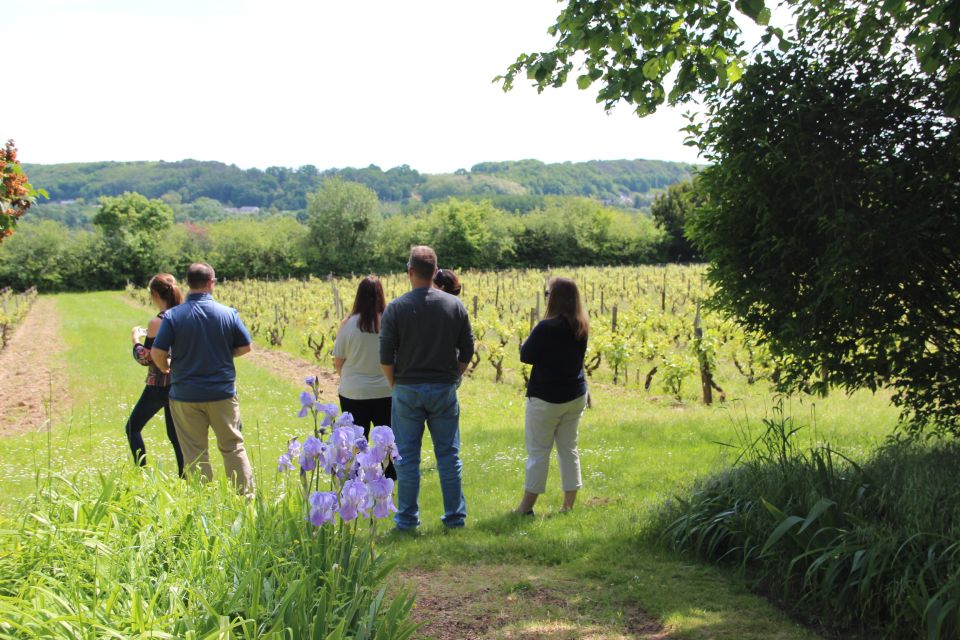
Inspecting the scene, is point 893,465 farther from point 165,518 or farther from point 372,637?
point 165,518

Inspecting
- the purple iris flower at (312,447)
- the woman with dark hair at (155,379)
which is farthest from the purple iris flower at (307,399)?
the woman with dark hair at (155,379)

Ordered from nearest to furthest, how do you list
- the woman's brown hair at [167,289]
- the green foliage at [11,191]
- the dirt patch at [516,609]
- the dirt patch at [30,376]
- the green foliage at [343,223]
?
the dirt patch at [516,609]
the woman's brown hair at [167,289]
the green foliage at [11,191]
the dirt patch at [30,376]
the green foliage at [343,223]

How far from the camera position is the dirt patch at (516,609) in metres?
3.56

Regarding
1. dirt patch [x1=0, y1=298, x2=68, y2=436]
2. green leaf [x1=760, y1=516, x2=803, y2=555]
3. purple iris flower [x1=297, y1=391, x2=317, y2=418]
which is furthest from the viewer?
dirt patch [x1=0, y1=298, x2=68, y2=436]

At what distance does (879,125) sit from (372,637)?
4442 millimetres

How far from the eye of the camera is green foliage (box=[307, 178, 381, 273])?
64.4m

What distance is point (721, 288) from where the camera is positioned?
5695 mm

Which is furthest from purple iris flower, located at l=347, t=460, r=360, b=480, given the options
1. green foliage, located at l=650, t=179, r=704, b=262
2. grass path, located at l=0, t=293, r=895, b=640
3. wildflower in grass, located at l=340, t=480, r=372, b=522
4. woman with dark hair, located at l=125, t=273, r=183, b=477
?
green foliage, located at l=650, t=179, r=704, b=262

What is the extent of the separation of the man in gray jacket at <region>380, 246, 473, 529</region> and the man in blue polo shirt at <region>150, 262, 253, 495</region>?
1.11 metres

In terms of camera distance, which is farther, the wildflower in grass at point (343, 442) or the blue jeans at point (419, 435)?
the blue jeans at point (419, 435)

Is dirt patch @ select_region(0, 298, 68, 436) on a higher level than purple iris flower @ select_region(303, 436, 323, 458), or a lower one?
lower

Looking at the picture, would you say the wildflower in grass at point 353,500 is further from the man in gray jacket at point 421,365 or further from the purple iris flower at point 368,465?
the man in gray jacket at point 421,365

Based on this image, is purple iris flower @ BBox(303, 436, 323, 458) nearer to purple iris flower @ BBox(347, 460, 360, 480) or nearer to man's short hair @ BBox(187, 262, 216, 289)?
purple iris flower @ BBox(347, 460, 360, 480)

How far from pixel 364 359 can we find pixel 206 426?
1244mm
